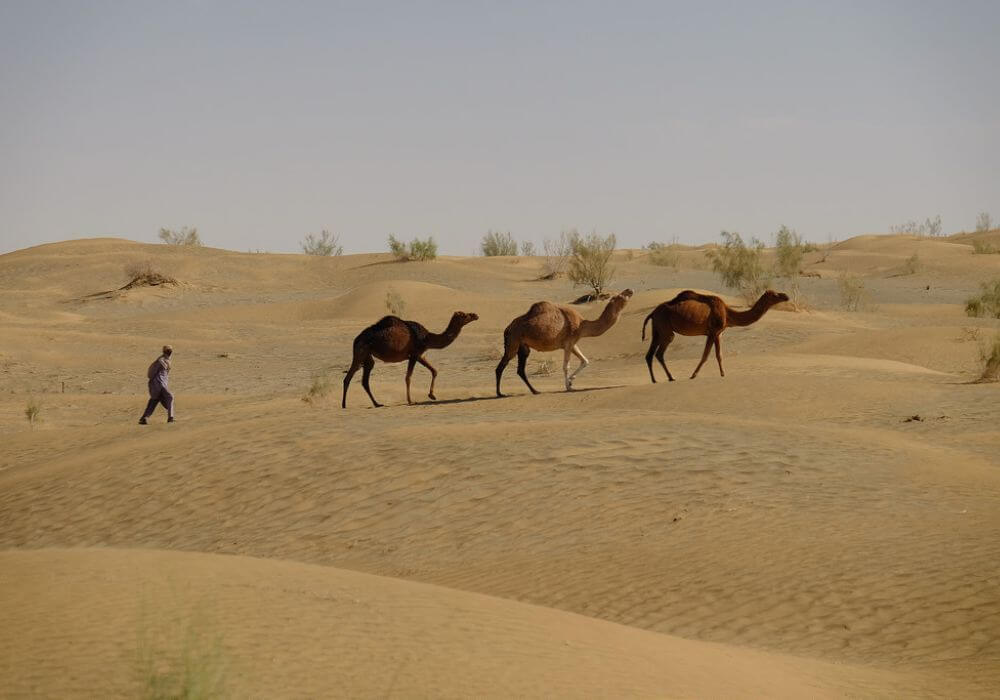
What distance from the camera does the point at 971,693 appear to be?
268 inches

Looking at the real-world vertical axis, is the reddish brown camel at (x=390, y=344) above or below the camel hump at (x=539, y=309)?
below

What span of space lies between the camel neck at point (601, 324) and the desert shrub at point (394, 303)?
20.9m

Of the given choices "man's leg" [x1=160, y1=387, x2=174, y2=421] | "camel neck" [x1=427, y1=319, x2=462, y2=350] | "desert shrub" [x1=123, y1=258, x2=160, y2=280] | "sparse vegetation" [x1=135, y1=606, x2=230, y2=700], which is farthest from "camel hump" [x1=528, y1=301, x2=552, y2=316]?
"desert shrub" [x1=123, y1=258, x2=160, y2=280]

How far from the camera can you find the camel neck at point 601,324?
1994 cm

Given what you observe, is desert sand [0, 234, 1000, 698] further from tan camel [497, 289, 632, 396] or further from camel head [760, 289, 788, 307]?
camel head [760, 289, 788, 307]

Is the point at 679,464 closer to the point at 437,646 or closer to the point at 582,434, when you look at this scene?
the point at 582,434

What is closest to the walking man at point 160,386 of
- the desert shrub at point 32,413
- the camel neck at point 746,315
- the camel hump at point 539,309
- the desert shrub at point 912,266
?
the desert shrub at point 32,413

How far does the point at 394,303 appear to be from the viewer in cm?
4197

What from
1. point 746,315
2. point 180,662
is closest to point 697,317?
point 746,315

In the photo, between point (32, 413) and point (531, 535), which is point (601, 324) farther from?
point (32, 413)

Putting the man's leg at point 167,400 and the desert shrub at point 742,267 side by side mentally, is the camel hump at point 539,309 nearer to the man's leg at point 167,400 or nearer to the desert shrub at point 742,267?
the man's leg at point 167,400

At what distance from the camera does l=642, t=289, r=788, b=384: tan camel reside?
20781 mm

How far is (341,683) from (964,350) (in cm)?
2359

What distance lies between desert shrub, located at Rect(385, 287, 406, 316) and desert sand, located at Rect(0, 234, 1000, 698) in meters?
13.2
